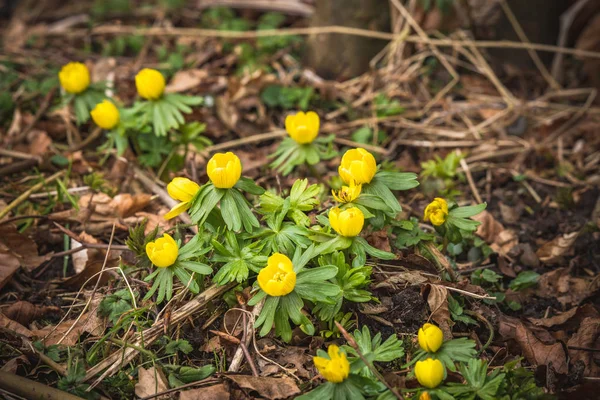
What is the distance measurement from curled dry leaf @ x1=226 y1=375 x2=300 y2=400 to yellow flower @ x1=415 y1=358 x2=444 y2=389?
41 centimetres

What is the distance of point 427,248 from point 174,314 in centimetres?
100

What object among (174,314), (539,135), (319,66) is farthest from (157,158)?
(539,135)

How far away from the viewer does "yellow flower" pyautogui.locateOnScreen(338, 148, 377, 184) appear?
2.13m

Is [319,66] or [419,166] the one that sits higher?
[319,66]

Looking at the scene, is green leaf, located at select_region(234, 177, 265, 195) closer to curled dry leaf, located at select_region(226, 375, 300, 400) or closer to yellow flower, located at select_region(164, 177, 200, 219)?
yellow flower, located at select_region(164, 177, 200, 219)

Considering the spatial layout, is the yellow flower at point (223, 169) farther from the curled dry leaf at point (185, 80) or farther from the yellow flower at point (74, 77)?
the curled dry leaf at point (185, 80)

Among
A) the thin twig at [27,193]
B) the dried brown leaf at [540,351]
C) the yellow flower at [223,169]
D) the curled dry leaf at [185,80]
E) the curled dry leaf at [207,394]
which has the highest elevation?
the yellow flower at [223,169]

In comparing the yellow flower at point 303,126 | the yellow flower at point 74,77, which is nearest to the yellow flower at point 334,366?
→ the yellow flower at point 303,126

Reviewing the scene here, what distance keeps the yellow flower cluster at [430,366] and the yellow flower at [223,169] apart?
32.3 inches

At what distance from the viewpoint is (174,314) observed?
2.21 m

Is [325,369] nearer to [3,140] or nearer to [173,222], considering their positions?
[173,222]

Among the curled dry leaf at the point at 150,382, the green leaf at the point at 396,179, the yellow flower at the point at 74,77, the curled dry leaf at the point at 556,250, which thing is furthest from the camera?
the yellow flower at the point at 74,77

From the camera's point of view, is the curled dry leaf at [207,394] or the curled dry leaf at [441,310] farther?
the curled dry leaf at [441,310]

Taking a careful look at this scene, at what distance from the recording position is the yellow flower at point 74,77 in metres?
2.90
